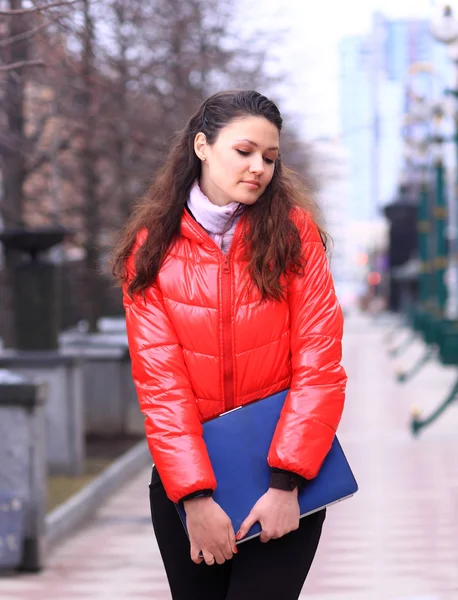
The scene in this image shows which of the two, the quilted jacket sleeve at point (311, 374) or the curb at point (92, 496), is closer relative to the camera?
the quilted jacket sleeve at point (311, 374)

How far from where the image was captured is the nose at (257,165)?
3.05m

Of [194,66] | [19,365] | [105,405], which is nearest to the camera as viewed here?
[19,365]

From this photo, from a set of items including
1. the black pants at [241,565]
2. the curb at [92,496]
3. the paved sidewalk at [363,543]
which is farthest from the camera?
the curb at [92,496]

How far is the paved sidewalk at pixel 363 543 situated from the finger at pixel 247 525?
3.49m

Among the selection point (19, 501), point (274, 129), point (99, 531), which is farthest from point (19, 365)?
point (274, 129)

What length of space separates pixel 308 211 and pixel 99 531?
18.5 feet

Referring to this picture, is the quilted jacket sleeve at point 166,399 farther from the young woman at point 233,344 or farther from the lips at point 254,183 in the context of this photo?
the lips at point 254,183

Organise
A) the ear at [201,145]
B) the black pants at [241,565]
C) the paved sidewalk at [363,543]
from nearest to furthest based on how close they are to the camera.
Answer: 1. the black pants at [241,565]
2. the ear at [201,145]
3. the paved sidewalk at [363,543]

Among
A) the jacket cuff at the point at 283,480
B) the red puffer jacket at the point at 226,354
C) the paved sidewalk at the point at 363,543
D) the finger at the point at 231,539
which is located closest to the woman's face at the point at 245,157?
the red puffer jacket at the point at 226,354

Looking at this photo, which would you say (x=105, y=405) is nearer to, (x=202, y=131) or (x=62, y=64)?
(x=62, y=64)

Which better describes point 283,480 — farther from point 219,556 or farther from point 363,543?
point 363,543

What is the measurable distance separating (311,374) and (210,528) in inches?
16.3

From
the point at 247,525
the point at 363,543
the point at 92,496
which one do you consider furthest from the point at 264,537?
the point at 92,496

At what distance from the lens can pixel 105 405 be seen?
1276 cm
